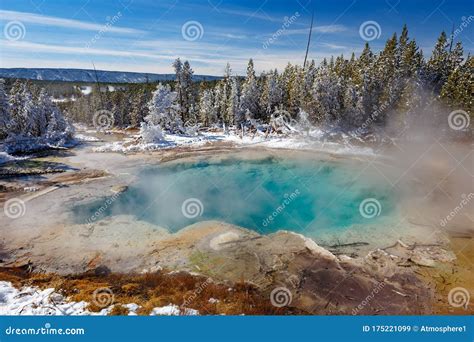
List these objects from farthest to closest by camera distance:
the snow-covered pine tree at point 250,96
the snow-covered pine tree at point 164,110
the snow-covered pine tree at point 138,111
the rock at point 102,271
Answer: the snow-covered pine tree at point 138,111 < the snow-covered pine tree at point 250,96 < the snow-covered pine tree at point 164,110 < the rock at point 102,271

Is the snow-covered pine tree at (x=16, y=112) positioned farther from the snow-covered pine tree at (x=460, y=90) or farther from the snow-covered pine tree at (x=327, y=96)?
the snow-covered pine tree at (x=460, y=90)

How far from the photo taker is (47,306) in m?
11.9

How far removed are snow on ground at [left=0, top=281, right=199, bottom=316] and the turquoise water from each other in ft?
27.4

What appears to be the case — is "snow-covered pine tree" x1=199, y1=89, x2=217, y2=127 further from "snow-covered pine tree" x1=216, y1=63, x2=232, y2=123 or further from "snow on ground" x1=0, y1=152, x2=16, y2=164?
"snow on ground" x1=0, y1=152, x2=16, y2=164

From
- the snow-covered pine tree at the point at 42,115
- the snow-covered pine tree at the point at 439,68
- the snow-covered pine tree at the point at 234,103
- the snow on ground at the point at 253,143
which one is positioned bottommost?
the snow on ground at the point at 253,143

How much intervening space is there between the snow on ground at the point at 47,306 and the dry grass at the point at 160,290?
0.85 ft

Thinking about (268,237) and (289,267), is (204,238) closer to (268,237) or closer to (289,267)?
(268,237)

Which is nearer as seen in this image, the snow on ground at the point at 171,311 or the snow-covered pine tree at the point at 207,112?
the snow on ground at the point at 171,311

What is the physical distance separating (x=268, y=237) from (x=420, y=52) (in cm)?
4645

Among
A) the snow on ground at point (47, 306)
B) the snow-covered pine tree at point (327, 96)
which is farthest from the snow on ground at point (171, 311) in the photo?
the snow-covered pine tree at point (327, 96)

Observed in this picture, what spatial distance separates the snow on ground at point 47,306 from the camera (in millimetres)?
11492

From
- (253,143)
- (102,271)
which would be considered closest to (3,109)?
(253,143)

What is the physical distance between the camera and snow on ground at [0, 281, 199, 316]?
11492 millimetres

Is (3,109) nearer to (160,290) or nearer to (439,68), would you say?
(160,290)
